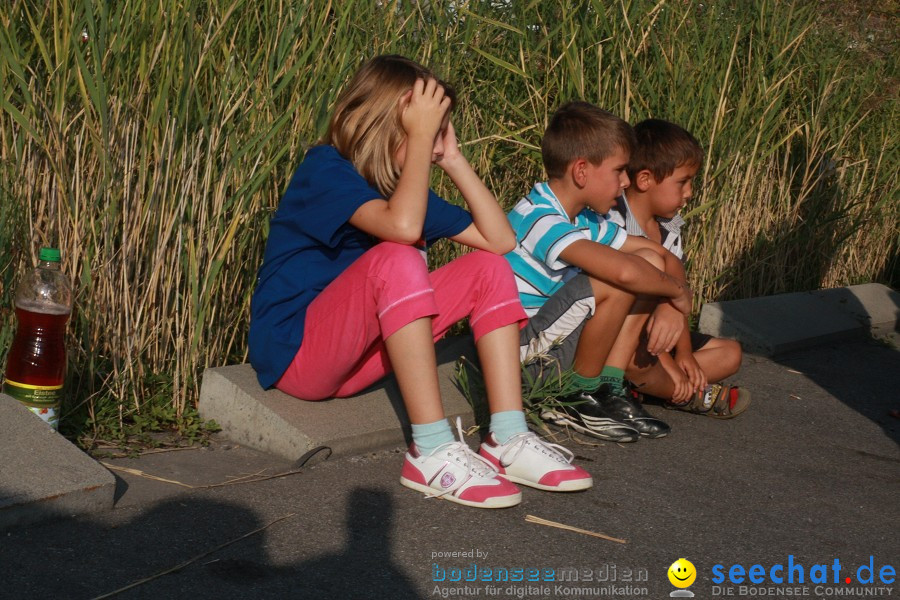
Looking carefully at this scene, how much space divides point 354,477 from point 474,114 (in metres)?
2.05

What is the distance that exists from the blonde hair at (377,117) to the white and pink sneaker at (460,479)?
782 millimetres

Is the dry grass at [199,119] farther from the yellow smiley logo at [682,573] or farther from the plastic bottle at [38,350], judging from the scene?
the yellow smiley logo at [682,573]

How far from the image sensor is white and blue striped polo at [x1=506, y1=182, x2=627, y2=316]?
11.6 feet

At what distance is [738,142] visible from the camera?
5.14 meters

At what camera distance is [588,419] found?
3.49 metres

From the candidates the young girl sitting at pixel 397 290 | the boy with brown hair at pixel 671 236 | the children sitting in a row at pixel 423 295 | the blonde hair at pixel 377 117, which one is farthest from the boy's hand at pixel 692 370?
the blonde hair at pixel 377 117

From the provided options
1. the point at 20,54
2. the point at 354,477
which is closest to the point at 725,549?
the point at 354,477

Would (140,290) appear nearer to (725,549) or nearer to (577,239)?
(577,239)

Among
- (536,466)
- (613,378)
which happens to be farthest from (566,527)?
(613,378)

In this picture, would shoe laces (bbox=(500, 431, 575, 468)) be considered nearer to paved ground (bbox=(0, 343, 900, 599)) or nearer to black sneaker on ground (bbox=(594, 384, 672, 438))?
paved ground (bbox=(0, 343, 900, 599))

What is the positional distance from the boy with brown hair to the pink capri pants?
1006 millimetres

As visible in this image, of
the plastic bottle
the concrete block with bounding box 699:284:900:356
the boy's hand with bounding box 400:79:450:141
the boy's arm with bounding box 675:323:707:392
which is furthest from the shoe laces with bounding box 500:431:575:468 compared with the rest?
the concrete block with bounding box 699:284:900:356

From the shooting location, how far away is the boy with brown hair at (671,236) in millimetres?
3840

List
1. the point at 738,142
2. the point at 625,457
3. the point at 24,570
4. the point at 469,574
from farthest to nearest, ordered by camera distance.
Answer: the point at 738,142 → the point at 625,457 → the point at 469,574 → the point at 24,570
